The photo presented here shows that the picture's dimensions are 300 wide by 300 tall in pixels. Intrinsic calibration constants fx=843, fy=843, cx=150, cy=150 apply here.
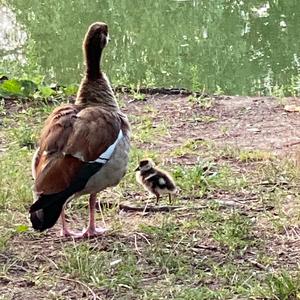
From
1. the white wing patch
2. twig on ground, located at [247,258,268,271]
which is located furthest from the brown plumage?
twig on ground, located at [247,258,268,271]

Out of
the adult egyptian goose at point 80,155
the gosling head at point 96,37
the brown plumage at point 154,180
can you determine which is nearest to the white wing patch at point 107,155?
the adult egyptian goose at point 80,155

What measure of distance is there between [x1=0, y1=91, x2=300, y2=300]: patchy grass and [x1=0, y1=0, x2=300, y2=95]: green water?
117 inches

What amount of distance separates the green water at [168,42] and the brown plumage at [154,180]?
12.1 feet

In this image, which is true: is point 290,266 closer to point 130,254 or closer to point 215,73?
point 130,254

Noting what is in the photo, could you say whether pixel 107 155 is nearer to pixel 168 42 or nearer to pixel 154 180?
pixel 154 180

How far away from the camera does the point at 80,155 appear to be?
15.7ft

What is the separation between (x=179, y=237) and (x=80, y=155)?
804 millimetres

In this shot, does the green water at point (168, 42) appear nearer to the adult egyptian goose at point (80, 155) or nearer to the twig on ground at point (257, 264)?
the adult egyptian goose at point (80, 155)

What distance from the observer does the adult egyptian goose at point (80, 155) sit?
15.2ft

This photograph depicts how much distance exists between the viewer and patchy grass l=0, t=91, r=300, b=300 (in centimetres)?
438

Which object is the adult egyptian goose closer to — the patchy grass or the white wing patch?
the white wing patch

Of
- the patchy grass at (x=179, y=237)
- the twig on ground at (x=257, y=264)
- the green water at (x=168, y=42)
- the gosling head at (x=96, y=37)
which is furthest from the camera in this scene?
the green water at (x=168, y=42)

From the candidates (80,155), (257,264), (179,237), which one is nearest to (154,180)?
(179,237)

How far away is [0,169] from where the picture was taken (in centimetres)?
626
